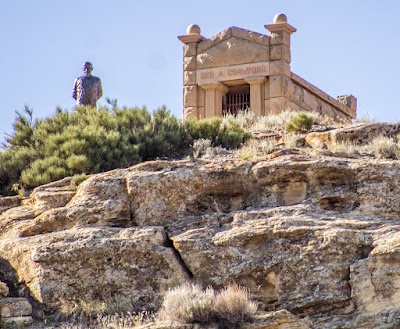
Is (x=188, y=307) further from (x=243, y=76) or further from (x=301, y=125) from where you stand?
(x=243, y=76)

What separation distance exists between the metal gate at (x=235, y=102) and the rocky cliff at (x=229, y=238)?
1297 cm

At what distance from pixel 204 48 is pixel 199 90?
1.04 m

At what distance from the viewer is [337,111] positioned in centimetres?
2828

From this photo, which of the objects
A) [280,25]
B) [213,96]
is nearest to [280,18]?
[280,25]

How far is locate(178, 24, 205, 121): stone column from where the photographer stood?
88.8 feet

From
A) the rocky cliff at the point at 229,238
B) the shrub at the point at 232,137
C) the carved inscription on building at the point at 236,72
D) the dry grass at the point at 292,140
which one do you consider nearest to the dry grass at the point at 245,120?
the shrub at the point at 232,137

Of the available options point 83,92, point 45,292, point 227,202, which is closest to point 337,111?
point 83,92

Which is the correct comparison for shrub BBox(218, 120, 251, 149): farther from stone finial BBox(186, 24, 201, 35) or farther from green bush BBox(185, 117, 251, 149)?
stone finial BBox(186, 24, 201, 35)

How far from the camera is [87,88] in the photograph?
21.6 m

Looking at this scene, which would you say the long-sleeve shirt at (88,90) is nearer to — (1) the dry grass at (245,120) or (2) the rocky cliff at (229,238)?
(1) the dry grass at (245,120)

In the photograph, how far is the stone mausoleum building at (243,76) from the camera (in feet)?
85.4

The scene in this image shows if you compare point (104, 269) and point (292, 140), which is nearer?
point (104, 269)

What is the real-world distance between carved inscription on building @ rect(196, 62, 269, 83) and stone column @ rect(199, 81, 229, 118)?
136 mm

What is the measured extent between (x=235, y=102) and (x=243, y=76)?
964 millimetres
